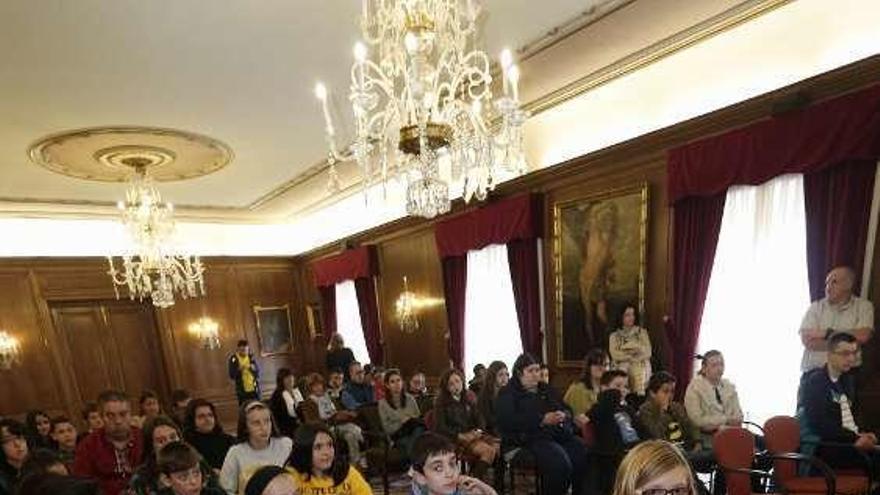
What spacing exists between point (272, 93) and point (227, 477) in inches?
140

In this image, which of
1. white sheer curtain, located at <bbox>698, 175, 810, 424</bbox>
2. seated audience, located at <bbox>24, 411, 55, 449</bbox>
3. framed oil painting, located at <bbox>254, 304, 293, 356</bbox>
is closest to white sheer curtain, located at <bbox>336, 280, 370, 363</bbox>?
framed oil painting, located at <bbox>254, 304, 293, 356</bbox>

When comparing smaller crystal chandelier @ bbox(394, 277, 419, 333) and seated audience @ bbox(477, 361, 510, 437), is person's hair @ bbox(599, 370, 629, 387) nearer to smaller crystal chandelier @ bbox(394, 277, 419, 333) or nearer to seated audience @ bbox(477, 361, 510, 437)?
seated audience @ bbox(477, 361, 510, 437)

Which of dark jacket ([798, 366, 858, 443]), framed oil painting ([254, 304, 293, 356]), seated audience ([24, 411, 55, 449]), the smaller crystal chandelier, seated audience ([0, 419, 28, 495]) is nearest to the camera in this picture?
dark jacket ([798, 366, 858, 443])

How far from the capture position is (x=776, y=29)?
4730 mm

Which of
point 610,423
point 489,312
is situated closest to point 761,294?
point 610,423

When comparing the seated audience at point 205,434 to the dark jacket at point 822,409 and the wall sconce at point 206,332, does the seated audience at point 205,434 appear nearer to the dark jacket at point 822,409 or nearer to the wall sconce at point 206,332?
the dark jacket at point 822,409

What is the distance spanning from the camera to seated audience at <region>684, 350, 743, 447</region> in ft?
14.9

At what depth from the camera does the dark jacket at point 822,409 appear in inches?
148

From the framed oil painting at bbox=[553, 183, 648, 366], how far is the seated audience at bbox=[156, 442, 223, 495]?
14.7 feet

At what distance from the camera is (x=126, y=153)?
668cm

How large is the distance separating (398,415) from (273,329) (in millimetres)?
6942

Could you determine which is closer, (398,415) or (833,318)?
(833,318)

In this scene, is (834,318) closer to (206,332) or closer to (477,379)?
(477,379)

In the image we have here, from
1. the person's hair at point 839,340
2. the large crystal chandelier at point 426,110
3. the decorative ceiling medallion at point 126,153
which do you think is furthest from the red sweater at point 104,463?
the person's hair at point 839,340
